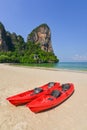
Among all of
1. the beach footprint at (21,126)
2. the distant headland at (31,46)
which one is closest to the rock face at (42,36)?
the distant headland at (31,46)

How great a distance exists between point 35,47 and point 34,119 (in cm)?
12187

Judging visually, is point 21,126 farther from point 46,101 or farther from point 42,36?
point 42,36

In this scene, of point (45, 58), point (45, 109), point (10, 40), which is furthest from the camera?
point (10, 40)

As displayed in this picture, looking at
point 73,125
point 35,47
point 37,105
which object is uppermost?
point 35,47

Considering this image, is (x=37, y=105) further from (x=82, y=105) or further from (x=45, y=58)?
(x=45, y=58)

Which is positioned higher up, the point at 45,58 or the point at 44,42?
the point at 44,42

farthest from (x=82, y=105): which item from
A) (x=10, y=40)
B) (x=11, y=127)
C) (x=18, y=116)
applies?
(x=10, y=40)

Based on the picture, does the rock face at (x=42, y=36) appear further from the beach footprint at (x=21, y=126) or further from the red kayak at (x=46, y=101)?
the beach footprint at (x=21, y=126)

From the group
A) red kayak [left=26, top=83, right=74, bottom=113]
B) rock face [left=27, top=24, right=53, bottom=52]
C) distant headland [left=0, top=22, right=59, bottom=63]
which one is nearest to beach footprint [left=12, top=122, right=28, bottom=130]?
red kayak [left=26, top=83, right=74, bottom=113]

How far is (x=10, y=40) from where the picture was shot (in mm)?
137125

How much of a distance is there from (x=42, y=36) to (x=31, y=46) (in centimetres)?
2713

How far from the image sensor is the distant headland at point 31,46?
103m

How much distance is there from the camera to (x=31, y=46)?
417 feet

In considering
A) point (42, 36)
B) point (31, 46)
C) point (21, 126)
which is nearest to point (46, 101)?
point (21, 126)
